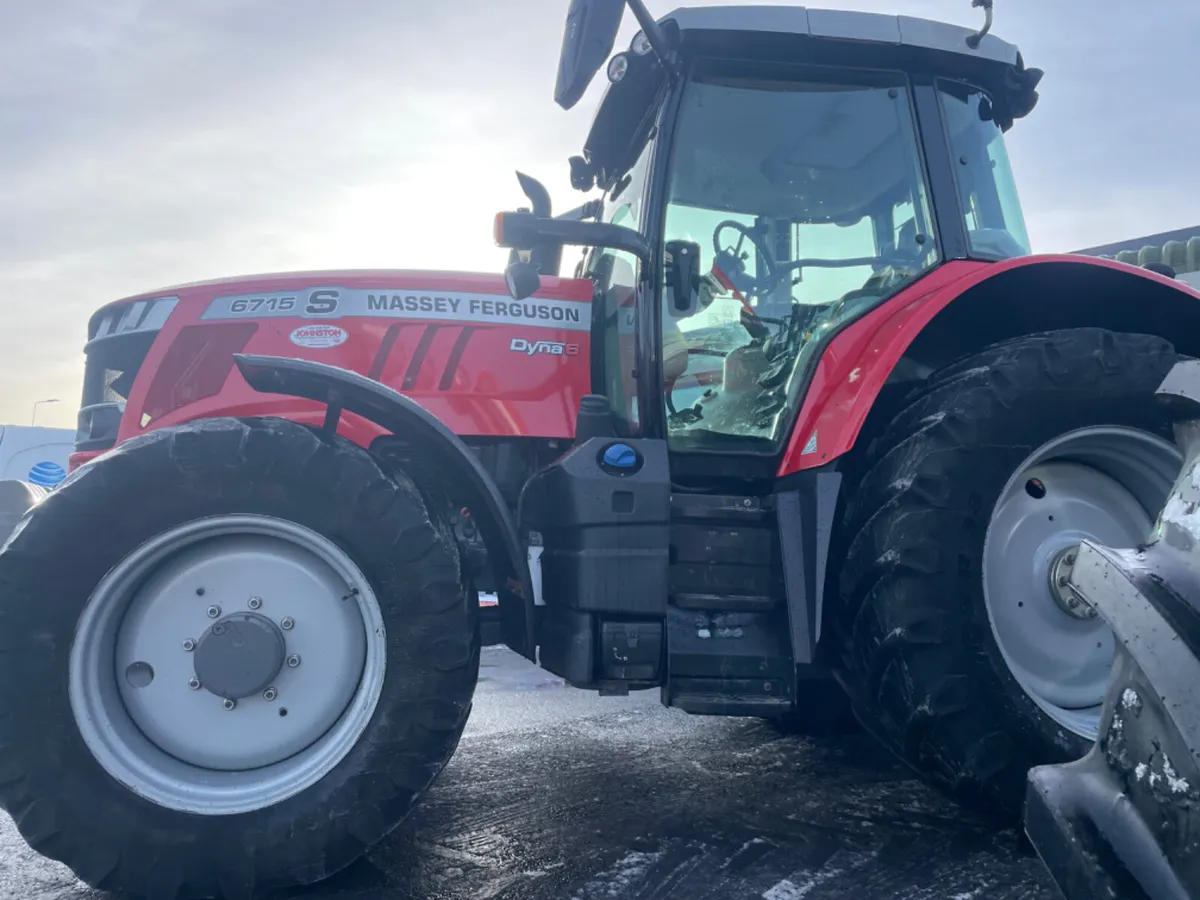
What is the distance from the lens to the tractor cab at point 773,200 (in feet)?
8.98

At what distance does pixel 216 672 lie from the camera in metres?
2.07

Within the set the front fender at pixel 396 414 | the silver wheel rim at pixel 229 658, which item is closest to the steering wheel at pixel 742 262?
the front fender at pixel 396 414

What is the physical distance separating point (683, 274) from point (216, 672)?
168 cm

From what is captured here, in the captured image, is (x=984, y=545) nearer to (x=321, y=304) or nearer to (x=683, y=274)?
(x=683, y=274)

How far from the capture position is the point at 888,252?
113 inches

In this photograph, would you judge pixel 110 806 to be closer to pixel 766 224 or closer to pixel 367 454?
pixel 367 454

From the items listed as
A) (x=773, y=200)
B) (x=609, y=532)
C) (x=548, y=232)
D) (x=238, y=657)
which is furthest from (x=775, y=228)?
(x=238, y=657)

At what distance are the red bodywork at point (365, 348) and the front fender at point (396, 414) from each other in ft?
1.35

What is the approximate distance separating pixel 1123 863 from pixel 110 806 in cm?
190

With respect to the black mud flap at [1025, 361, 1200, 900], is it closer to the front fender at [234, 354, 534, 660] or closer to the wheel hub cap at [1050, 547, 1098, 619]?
the wheel hub cap at [1050, 547, 1098, 619]

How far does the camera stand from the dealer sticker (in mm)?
2795

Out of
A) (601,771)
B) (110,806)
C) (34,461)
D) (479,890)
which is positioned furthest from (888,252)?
(34,461)

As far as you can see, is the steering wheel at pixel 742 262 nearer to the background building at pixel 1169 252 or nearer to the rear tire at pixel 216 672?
the rear tire at pixel 216 672

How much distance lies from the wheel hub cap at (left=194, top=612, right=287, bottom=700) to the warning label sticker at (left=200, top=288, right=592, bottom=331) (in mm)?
1096
